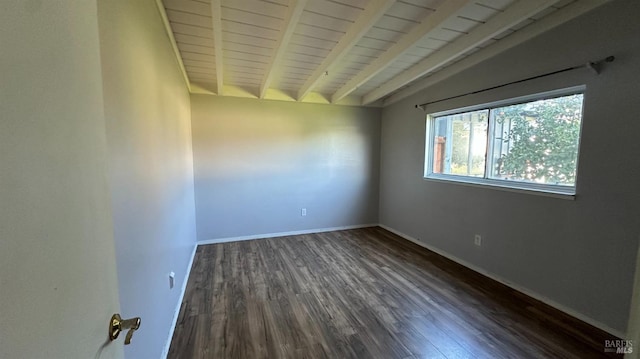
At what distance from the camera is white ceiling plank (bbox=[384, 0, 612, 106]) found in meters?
1.98

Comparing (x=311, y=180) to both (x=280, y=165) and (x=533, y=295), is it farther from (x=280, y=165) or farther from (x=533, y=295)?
(x=533, y=295)

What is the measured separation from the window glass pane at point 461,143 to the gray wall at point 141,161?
3216 mm

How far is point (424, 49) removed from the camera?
269 cm

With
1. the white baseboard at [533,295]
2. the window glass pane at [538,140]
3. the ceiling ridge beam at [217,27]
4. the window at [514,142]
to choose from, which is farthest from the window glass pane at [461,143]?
the ceiling ridge beam at [217,27]

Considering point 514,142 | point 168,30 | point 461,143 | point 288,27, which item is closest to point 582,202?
point 514,142

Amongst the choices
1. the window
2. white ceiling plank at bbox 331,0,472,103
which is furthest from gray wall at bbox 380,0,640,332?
white ceiling plank at bbox 331,0,472,103

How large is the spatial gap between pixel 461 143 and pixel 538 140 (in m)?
0.94

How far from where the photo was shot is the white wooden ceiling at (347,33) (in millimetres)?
1919

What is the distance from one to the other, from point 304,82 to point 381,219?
2764mm

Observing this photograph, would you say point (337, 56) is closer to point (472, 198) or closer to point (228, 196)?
point (472, 198)

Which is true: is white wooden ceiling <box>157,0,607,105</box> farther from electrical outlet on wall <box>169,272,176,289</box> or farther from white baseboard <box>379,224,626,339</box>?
white baseboard <box>379,224,626,339</box>

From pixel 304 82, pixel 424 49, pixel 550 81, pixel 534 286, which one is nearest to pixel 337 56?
pixel 424 49

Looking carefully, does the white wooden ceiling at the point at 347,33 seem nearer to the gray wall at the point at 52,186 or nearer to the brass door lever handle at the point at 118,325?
the gray wall at the point at 52,186

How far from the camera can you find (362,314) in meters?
2.18
